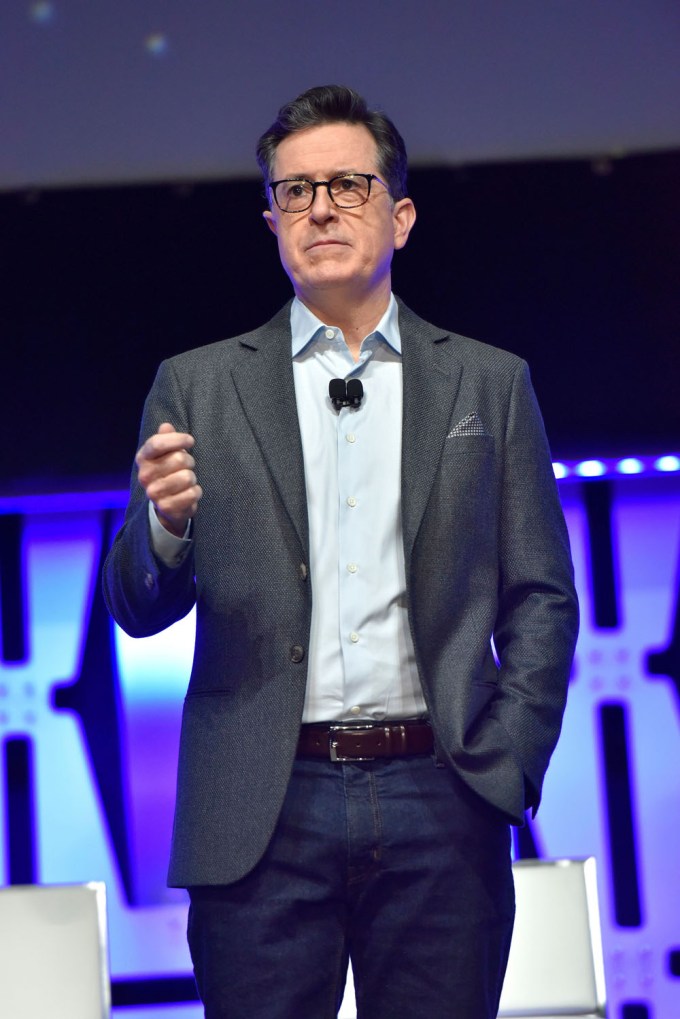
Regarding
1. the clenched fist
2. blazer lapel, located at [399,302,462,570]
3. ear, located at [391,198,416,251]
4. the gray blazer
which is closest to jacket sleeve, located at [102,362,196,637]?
the gray blazer

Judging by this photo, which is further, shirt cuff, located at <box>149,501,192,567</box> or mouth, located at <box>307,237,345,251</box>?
mouth, located at <box>307,237,345,251</box>

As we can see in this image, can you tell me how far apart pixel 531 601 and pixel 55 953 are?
1.48m

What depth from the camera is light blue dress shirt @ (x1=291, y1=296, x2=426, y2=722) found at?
194cm

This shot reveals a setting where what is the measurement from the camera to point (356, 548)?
2.01 meters

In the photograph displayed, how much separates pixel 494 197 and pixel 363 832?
2.00 m

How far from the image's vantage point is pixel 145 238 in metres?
3.29

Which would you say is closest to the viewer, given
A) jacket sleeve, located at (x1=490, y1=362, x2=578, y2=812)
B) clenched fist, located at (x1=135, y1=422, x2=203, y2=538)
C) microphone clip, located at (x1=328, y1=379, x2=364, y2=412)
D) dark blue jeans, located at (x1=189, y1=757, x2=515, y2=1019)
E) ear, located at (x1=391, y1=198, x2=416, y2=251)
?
clenched fist, located at (x1=135, y1=422, x2=203, y2=538)

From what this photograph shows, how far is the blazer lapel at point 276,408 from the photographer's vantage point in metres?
2.01

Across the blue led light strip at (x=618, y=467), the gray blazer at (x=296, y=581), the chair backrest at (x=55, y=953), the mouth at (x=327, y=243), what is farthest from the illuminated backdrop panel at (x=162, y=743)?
the mouth at (x=327, y=243)

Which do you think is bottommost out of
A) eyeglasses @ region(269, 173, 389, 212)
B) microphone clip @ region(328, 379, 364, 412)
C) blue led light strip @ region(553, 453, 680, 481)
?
blue led light strip @ region(553, 453, 680, 481)

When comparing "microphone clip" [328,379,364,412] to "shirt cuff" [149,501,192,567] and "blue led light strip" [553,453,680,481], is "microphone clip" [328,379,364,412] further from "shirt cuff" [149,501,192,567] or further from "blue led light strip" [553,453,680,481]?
"blue led light strip" [553,453,680,481]

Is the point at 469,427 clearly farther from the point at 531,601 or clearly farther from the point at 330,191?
the point at 330,191

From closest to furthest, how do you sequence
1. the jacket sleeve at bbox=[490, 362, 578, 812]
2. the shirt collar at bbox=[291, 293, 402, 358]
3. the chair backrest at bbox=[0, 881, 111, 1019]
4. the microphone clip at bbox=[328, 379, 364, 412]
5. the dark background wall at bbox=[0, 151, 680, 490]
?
the jacket sleeve at bbox=[490, 362, 578, 812]
the microphone clip at bbox=[328, 379, 364, 412]
the shirt collar at bbox=[291, 293, 402, 358]
the chair backrest at bbox=[0, 881, 111, 1019]
the dark background wall at bbox=[0, 151, 680, 490]

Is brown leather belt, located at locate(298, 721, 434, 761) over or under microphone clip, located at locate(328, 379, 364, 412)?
under
